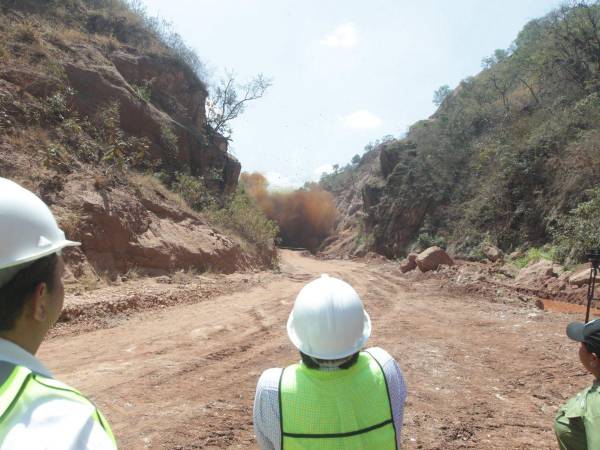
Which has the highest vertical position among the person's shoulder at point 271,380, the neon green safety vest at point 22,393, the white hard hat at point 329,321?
the neon green safety vest at point 22,393

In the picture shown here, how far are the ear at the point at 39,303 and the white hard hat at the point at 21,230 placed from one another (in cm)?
9

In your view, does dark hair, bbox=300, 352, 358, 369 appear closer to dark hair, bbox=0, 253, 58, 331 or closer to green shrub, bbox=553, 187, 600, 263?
dark hair, bbox=0, 253, 58, 331

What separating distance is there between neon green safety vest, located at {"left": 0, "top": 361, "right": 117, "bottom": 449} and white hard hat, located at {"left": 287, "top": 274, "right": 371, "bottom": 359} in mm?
990

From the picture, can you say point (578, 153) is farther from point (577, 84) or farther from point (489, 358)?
point (489, 358)

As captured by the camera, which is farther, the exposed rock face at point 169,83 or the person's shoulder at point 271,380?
the exposed rock face at point 169,83

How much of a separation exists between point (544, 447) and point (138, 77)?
803 inches

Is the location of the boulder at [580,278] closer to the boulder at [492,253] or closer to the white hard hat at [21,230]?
the boulder at [492,253]

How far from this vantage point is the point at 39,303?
4.01 ft

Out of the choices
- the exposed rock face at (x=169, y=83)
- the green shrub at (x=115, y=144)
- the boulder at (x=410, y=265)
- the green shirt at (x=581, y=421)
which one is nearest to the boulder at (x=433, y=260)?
the boulder at (x=410, y=265)

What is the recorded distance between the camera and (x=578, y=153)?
16984mm

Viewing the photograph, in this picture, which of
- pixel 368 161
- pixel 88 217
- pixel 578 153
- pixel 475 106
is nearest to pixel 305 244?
pixel 368 161

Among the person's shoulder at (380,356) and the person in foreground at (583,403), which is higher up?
the person's shoulder at (380,356)

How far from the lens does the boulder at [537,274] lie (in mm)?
13344

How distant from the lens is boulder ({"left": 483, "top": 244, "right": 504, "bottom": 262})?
18.6m
